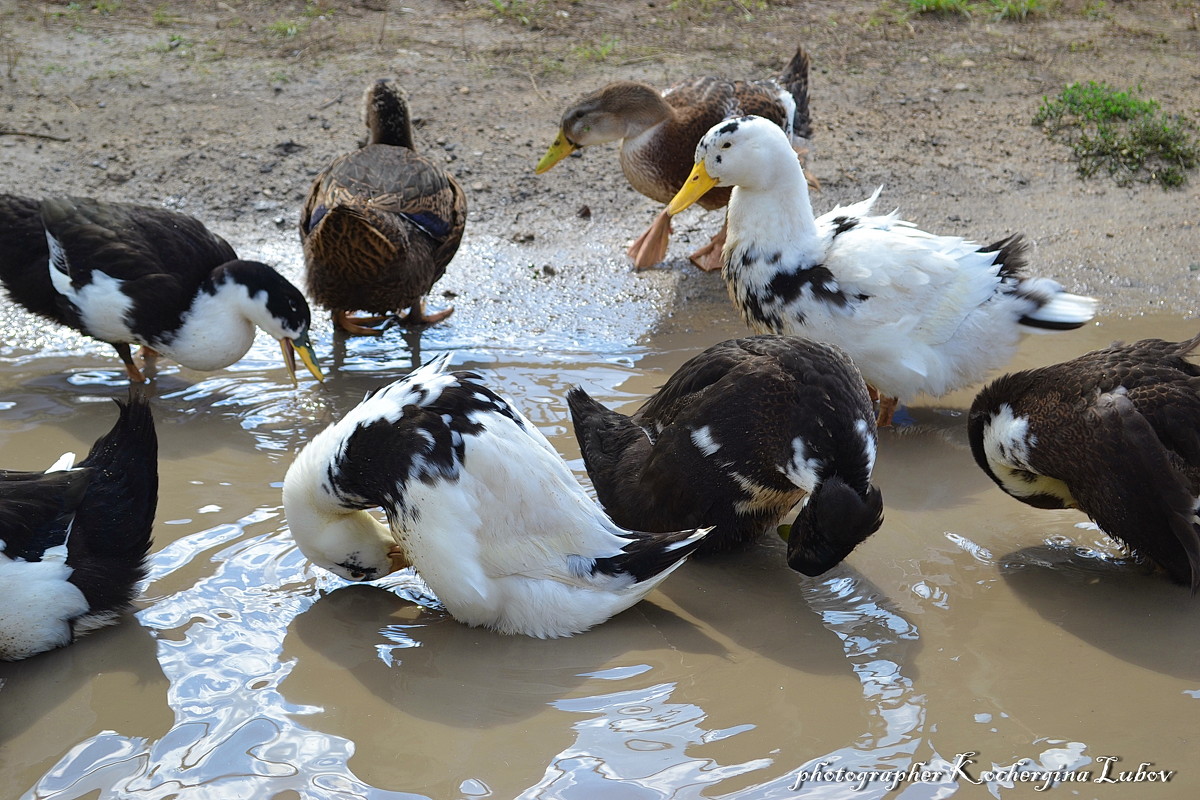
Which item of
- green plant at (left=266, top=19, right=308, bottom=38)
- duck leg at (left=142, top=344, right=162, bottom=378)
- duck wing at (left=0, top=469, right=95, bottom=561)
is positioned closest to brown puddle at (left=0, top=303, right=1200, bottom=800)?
duck wing at (left=0, top=469, right=95, bottom=561)

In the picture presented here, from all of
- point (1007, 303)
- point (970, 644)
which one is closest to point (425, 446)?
point (970, 644)

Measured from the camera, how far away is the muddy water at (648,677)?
2773mm

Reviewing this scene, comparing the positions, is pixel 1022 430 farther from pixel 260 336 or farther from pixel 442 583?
pixel 260 336

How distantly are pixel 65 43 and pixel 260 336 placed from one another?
4.02 m

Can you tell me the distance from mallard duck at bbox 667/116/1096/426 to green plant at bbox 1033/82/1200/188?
2701 mm

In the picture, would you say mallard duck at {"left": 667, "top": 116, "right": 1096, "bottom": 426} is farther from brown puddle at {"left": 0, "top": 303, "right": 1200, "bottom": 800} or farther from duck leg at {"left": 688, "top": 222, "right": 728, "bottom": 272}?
duck leg at {"left": 688, "top": 222, "right": 728, "bottom": 272}

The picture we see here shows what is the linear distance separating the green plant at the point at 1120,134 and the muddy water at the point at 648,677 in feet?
11.6

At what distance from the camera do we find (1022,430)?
3.65 metres

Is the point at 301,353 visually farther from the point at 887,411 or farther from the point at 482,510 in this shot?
the point at 887,411

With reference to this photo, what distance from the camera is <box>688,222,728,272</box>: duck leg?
6.21 meters

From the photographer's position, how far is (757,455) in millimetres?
3428

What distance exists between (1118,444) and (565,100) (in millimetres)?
5109

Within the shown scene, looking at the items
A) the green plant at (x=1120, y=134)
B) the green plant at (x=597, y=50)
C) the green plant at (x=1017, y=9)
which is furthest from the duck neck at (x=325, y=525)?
the green plant at (x=1017, y=9)

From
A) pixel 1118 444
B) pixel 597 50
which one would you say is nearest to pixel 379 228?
pixel 1118 444
